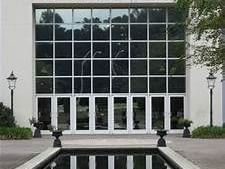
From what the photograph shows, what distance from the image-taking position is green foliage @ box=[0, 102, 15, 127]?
37000 millimetres

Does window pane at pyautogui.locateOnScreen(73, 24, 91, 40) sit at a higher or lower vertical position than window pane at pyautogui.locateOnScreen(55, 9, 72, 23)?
lower

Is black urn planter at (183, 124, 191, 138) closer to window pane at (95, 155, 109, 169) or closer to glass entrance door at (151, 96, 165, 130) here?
glass entrance door at (151, 96, 165, 130)

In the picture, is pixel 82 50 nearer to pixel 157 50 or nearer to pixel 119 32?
pixel 119 32

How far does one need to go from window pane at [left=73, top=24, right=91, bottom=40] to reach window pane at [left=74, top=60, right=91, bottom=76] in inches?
60.5

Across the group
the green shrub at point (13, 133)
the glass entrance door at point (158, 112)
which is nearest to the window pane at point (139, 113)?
the glass entrance door at point (158, 112)

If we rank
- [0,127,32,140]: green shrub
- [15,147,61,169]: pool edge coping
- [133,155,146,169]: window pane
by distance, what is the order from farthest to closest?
[0,127,32,140]: green shrub, [133,155,146,169]: window pane, [15,147,61,169]: pool edge coping

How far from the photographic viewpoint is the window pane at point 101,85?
135ft

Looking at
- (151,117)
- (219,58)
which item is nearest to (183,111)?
(151,117)

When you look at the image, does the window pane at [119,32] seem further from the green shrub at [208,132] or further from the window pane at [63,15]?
the green shrub at [208,132]

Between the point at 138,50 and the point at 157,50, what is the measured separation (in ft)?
3.96

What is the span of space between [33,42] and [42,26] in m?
1.48

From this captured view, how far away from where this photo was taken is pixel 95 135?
39.4m

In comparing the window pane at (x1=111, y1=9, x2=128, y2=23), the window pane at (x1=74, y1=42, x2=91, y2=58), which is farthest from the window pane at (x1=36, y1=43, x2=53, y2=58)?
the window pane at (x1=111, y1=9, x2=128, y2=23)

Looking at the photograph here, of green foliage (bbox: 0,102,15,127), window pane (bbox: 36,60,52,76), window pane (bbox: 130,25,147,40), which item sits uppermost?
window pane (bbox: 130,25,147,40)
